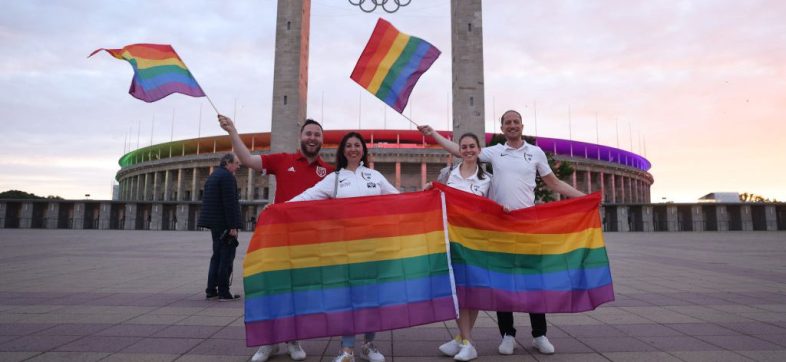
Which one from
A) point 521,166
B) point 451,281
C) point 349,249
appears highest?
point 521,166

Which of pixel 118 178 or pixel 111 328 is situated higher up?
pixel 118 178

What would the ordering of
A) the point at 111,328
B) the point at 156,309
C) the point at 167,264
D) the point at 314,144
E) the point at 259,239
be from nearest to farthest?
the point at 259,239 → the point at 314,144 → the point at 111,328 → the point at 156,309 → the point at 167,264

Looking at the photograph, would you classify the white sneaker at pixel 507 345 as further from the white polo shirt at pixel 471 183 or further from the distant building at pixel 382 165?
the distant building at pixel 382 165

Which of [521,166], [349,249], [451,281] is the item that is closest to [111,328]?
[349,249]

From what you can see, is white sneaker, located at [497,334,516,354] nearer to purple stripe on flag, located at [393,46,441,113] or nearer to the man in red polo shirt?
the man in red polo shirt

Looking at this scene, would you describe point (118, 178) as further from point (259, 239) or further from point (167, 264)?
point (259, 239)

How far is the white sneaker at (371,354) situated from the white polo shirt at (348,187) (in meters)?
1.25

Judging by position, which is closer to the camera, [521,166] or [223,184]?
[521,166]

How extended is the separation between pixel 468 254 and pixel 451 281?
33 cm

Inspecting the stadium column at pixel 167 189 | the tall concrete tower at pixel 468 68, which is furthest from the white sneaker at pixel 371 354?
the stadium column at pixel 167 189

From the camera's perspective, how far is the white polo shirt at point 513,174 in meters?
4.15

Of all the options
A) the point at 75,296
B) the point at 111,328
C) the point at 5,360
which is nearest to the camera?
the point at 5,360

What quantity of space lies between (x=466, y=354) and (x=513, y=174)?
5.45 ft

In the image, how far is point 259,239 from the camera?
3658 mm
